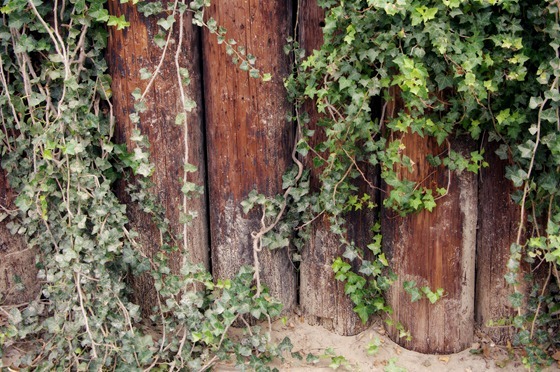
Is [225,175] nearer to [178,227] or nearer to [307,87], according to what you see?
[178,227]

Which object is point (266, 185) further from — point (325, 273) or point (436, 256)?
point (436, 256)

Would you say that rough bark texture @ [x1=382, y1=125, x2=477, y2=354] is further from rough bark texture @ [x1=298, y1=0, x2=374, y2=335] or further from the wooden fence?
rough bark texture @ [x1=298, y1=0, x2=374, y2=335]

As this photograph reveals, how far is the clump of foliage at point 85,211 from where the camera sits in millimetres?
3490

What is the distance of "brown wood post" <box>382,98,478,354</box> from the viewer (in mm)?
3531

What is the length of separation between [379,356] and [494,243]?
79 centimetres

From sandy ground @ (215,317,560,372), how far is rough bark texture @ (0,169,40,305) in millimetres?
1069

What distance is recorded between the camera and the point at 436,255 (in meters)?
3.60

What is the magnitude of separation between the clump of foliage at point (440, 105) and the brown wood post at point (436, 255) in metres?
0.05

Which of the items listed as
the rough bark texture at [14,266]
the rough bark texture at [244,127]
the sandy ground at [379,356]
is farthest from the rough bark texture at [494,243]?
the rough bark texture at [14,266]

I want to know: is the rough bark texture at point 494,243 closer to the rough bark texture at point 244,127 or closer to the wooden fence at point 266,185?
the wooden fence at point 266,185

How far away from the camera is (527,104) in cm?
337

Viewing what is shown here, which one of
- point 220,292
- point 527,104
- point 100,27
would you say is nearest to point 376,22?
point 527,104

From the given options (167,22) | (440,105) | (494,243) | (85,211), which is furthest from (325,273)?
(167,22)

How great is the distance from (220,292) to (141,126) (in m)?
0.92
